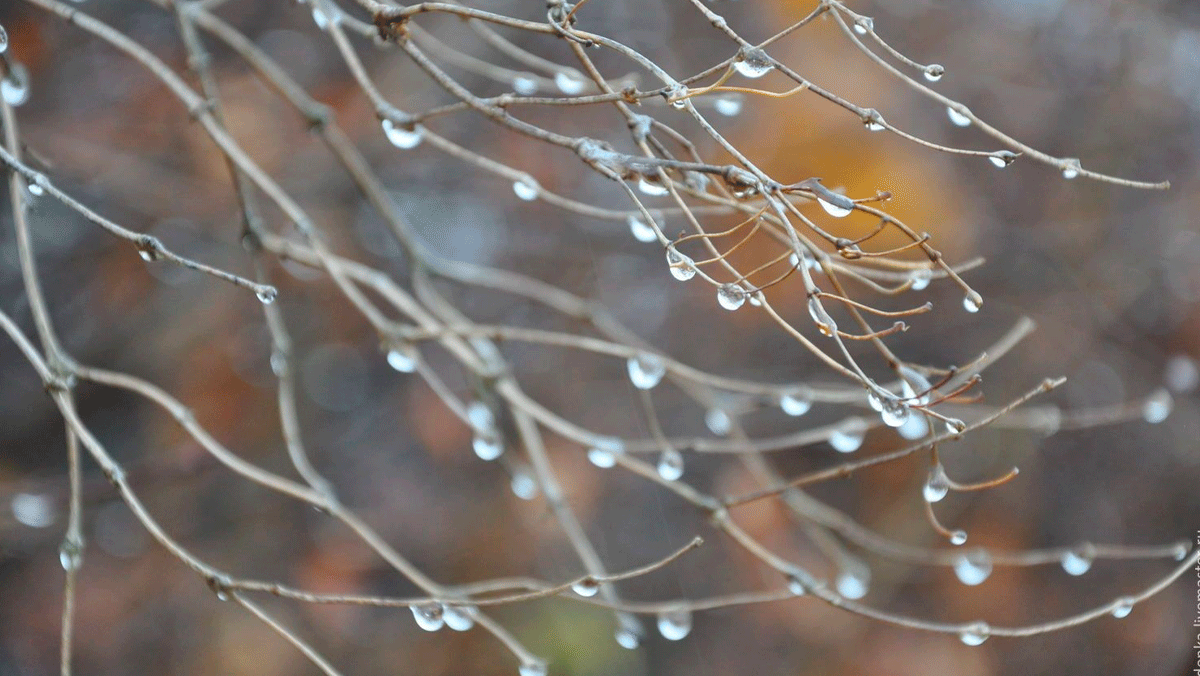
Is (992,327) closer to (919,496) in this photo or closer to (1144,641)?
(919,496)

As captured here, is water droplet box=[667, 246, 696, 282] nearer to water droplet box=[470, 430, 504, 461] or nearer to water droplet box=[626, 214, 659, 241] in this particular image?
→ water droplet box=[626, 214, 659, 241]

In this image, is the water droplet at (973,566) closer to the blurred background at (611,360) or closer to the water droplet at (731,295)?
the water droplet at (731,295)

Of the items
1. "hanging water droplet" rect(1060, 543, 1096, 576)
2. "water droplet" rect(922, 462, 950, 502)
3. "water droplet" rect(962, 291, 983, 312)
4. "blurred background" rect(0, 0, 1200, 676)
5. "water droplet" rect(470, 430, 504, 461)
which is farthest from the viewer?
"blurred background" rect(0, 0, 1200, 676)

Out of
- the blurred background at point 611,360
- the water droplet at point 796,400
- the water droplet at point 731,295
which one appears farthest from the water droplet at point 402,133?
the blurred background at point 611,360

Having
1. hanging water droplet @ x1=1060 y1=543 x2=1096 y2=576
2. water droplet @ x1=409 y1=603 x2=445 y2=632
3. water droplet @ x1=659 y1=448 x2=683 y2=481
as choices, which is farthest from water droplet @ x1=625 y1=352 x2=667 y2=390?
hanging water droplet @ x1=1060 y1=543 x2=1096 y2=576

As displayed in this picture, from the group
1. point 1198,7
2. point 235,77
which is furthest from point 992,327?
point 235,77
